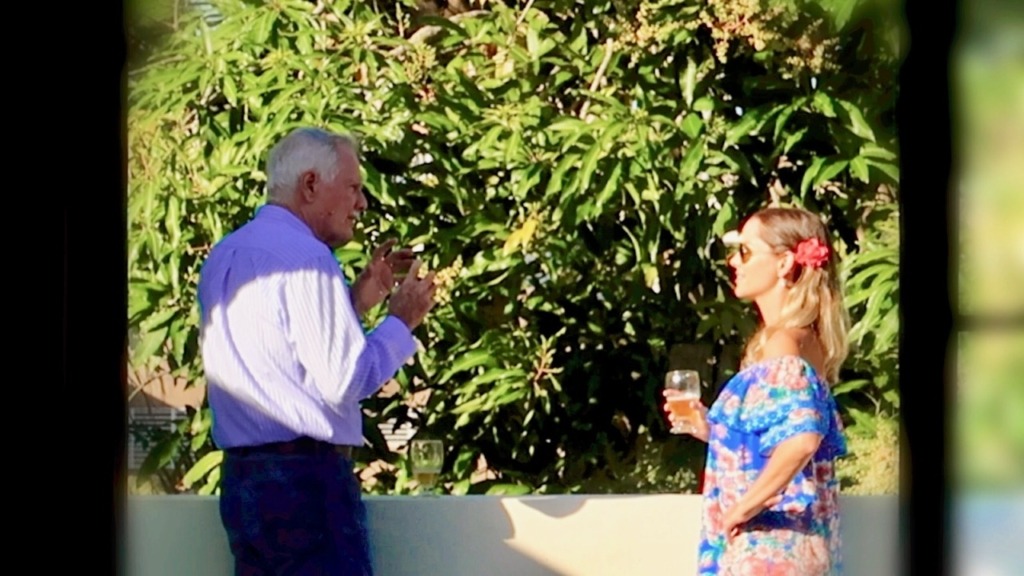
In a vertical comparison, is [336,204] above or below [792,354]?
above

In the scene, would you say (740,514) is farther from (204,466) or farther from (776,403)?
(204,466)

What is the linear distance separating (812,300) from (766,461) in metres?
0.31

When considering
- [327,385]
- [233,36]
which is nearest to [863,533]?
[327,385]

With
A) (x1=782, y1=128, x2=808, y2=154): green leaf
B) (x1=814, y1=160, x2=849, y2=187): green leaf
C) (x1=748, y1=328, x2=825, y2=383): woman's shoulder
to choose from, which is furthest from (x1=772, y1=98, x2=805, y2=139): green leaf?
(x1=748, y1=328, x2=825, y2=383): woman's shoulder

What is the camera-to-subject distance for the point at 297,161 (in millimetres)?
3359

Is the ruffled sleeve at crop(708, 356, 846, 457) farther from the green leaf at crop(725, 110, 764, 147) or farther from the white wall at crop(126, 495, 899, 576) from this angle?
the green leaf at crop(725, 110, 764, 147)

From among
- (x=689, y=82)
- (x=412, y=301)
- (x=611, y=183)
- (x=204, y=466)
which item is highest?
(x=689, y=82)

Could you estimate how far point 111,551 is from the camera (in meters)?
2.22

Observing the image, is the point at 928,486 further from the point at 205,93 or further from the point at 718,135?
the point at 205,93

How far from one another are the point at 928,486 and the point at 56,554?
107cm

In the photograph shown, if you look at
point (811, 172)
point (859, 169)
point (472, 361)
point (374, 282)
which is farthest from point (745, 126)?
point (374, 282)

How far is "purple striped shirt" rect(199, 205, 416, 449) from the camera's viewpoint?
10.3 feet

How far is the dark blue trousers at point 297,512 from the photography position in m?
3.21

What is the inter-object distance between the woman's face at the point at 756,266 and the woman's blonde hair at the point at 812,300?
0.01m
